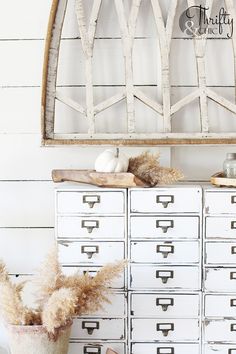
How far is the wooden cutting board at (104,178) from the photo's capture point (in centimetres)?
147

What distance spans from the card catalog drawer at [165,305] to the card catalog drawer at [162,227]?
19cm

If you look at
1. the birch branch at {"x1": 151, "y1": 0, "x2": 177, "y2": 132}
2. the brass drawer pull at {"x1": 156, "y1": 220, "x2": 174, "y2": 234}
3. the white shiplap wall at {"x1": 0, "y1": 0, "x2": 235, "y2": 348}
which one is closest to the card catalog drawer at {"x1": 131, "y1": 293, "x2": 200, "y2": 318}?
the brass drawer pull at {"x1": 156, "y1": 220, "x2": 174, "y2": 234}

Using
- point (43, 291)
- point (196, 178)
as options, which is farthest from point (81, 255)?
point (196, 178)

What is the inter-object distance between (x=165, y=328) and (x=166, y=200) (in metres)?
0.40

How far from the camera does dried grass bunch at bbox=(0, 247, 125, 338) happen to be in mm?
1361

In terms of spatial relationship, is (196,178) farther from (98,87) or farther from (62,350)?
(62,350)

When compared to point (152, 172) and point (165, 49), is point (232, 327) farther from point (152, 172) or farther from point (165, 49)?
point (165, 49)

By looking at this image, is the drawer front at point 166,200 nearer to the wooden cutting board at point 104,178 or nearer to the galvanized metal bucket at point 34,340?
the wooden cutting board at point 104,178

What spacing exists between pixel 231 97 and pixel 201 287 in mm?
664

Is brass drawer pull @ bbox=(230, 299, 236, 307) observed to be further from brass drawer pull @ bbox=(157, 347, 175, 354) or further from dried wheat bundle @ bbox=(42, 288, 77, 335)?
dried wheat bundle @ bbox=(42, 288, 77, 335)

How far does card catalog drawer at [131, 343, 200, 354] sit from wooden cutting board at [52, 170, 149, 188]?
50cm

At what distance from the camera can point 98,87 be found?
67.7 inches

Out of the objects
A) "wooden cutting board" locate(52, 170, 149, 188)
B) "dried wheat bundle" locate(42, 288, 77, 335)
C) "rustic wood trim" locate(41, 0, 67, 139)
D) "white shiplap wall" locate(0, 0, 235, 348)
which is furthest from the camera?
"white shiplap wall" locate(0, 0, 235, 348)

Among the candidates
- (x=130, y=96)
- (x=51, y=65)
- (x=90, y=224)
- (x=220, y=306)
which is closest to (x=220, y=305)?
(x=220, y=306)
